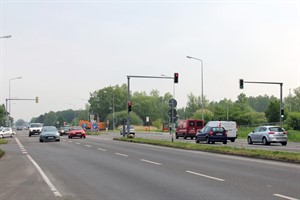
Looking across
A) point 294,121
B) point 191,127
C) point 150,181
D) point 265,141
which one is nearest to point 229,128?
point 265,141

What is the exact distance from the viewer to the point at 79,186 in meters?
12.1

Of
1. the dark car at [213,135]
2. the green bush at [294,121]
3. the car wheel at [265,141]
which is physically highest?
the green bush at [294,121]

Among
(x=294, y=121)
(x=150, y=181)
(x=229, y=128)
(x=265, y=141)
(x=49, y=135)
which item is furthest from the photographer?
(x=294, y=121)

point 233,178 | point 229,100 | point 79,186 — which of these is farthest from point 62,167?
point 229,100

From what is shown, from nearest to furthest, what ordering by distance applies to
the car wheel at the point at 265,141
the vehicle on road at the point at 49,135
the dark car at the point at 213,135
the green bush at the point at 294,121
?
the car wheel at the point at 265,141, the dark car at the point at 213,135, the vehicle on road at the point at 49,135, the green bush at the point at 294,121

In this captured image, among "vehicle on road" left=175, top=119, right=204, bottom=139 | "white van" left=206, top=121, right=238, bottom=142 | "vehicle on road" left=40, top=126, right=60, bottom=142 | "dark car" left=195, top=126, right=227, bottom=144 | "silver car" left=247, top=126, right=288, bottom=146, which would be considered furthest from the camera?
"vehicle on road" left=175, top=119, right=204, bottom=139

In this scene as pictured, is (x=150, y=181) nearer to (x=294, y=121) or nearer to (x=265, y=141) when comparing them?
(x=265, y=141)

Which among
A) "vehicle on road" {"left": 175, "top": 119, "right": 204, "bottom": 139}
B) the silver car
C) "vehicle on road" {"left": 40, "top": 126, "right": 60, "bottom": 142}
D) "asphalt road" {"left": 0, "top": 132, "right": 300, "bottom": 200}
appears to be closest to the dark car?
the silver car

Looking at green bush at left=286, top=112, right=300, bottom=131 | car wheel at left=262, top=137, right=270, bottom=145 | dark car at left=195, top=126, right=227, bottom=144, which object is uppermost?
green bush at left=286, top=112, right=300, bottom=131

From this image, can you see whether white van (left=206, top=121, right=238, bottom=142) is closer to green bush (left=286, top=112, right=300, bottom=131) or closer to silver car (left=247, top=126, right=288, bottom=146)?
silver car (left=247, top=126, right=288, bottom=146)

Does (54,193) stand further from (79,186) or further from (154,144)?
(154,144)

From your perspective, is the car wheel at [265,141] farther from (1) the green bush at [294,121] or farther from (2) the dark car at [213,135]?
(1) the green bush at [294,121]

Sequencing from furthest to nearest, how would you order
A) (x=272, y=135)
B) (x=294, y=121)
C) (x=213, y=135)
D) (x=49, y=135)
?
(x=294, y=121), (x=49, y=135), (x=213, y=135), (x=272, y=135)

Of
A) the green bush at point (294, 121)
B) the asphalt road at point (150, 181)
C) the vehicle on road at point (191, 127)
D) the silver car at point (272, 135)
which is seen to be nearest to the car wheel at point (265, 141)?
the silver car at point (272, 135)
